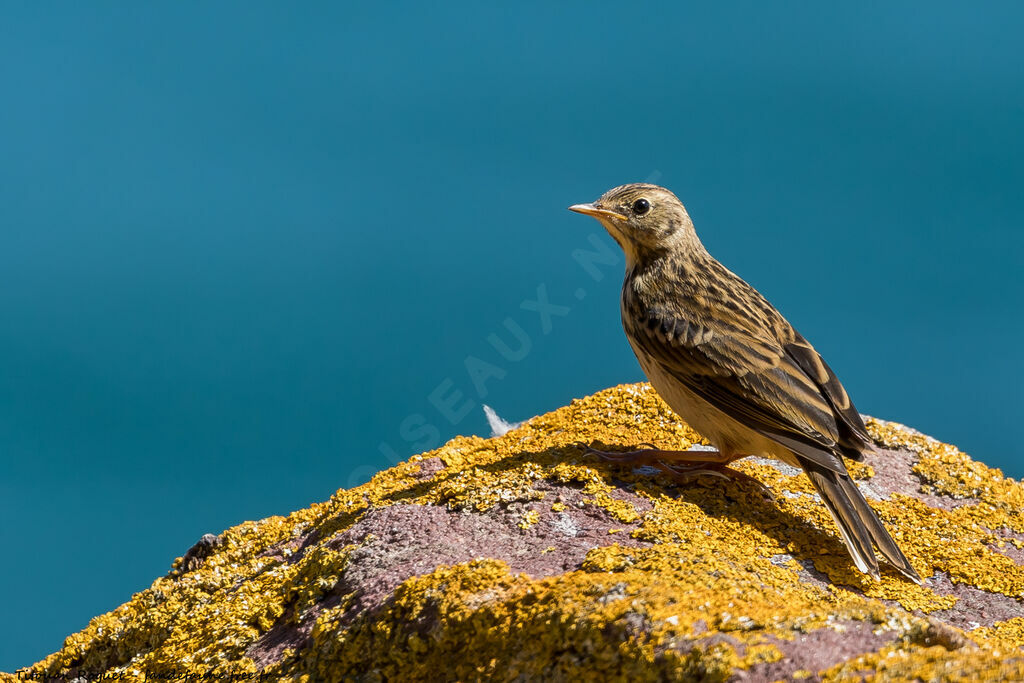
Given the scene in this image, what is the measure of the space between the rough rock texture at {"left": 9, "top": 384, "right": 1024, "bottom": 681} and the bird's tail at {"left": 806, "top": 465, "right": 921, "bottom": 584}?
106 mm

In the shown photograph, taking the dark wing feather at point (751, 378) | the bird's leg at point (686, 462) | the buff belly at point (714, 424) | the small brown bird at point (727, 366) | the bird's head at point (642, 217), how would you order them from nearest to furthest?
the small brown bird at point (727, 366)
the dark wing feather at point (751, 378)
the buff belly at point (714, 424)
the bird's leg at point (686, 462)
the bird's head at point (642, 217)

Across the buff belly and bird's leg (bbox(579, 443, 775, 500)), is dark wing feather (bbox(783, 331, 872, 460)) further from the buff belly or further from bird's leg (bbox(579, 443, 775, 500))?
bird's leg (bbox(579, 443, 775, 500))

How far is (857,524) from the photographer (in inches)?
204

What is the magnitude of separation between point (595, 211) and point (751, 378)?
1893 millimetres

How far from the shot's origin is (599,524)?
516 cm

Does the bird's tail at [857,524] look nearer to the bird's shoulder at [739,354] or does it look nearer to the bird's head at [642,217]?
the bird's shoulder at [739,354]

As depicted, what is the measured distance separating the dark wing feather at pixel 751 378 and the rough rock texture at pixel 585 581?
0.52 m

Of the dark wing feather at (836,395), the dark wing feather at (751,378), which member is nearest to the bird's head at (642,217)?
the dark wing feather at (751,378)

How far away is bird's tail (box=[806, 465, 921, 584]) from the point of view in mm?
5039

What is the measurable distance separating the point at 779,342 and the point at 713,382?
0.71 metres

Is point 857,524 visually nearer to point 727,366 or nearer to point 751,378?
point 751,378

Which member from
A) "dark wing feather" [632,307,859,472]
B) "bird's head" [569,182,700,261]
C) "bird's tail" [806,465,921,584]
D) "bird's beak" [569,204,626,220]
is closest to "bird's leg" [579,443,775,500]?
"dark wing feather" [632,307,859,472]

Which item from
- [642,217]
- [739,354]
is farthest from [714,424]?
[642,217]

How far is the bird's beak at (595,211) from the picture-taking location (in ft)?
22.4
